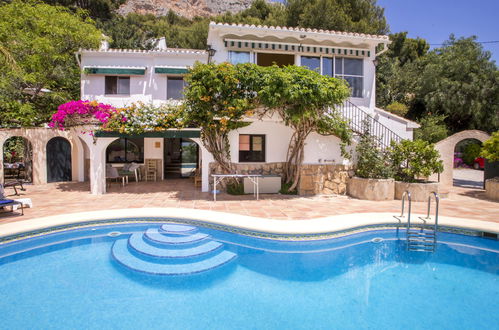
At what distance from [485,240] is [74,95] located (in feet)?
78.0

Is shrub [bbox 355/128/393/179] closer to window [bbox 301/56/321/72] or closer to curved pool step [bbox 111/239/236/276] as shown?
window [bbox 301/56/321/72]

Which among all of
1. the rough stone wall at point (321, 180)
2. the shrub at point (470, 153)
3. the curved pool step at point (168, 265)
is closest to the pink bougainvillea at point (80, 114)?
the curved pool step at point (168, 265)

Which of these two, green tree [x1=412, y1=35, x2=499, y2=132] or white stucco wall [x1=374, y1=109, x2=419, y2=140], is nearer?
white stucco wall [x1=374, y1=109, x2=419, y2=140]

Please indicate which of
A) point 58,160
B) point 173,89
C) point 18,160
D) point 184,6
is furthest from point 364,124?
point 184,6

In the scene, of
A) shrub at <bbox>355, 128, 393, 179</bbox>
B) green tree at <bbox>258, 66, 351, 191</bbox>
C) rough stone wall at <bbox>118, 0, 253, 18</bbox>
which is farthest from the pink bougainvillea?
rough stone wall at <bbox>118, 0, 253, 18</bbox>

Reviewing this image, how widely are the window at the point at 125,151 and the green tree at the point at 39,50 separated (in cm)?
409

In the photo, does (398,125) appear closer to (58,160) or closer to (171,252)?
(171,252)

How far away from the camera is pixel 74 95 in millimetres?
20359

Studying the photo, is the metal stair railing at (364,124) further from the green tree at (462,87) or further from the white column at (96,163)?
the green tree at (462,87)

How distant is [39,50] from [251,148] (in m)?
14.8

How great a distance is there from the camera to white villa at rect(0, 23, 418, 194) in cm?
1336

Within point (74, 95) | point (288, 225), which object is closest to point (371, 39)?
point (288, 225)

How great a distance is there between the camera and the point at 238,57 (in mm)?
14133

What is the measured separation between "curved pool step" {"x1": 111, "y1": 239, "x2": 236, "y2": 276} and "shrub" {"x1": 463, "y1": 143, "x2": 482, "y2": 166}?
28.2 metres
